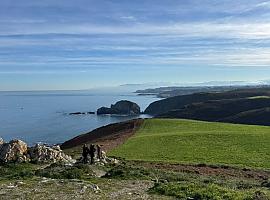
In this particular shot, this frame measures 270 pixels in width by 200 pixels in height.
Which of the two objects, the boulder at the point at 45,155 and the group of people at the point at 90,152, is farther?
→ the boulder at the point at 45,155

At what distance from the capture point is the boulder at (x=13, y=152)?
28906 mm

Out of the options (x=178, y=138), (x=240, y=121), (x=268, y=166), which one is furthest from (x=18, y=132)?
(x=268, y=166)

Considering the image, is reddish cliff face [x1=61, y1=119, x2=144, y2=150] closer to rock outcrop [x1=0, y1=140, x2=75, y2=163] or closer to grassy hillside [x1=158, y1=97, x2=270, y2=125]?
rock outcrop [x1=0, y1=140, x2=75, y2=163]

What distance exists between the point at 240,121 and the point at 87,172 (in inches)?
4362

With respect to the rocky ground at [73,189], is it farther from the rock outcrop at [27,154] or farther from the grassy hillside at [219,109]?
the grassy hillside at [219,109]

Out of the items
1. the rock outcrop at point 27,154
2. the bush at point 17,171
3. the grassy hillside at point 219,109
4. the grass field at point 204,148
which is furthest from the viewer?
the grassy hillside at point 219,109

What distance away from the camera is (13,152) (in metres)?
29.6

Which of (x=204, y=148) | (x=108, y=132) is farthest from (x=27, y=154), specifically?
(x=108, y=132)

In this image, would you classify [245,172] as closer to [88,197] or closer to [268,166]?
[268,166]

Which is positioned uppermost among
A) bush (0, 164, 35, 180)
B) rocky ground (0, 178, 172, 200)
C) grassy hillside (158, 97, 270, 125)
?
rocky ground (0, 178, 172, 200)

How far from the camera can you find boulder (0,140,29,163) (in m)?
28.9

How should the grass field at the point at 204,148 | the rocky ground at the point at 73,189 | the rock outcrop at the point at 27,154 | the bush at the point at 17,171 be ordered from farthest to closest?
the grass field at the point at 204,148, the rock outcrop at the point at 27,154, the bush at the point at 17,171, the rocky ground at the point at 73,189

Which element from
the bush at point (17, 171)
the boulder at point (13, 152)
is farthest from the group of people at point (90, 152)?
the boulder at point (13, 152)

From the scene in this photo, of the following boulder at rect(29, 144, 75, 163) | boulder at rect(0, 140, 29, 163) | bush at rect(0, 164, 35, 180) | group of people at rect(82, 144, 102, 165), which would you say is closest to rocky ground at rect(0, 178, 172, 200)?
bush at rect(0, 164, 35, 180)
